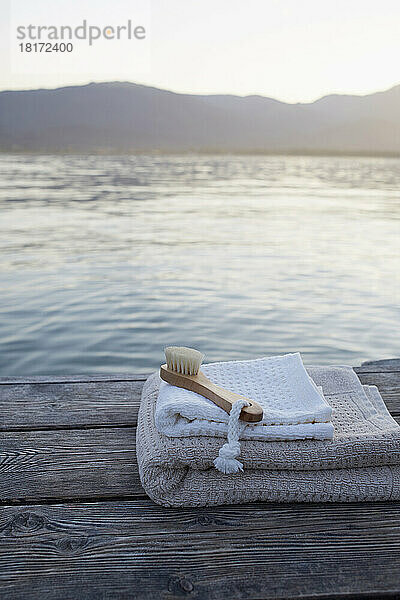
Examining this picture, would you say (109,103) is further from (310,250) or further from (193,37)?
(310,250)

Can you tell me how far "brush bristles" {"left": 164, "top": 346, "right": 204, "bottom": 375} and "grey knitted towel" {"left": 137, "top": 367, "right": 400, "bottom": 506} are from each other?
188mm

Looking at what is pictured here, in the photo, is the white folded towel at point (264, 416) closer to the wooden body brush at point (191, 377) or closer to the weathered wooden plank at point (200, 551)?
the wooden body brush at point (191, 377)

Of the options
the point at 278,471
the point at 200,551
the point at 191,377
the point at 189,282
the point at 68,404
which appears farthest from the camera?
the point at 189,282

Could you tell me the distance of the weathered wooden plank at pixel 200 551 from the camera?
1003 mm

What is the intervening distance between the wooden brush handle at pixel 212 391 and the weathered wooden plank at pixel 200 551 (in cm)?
20

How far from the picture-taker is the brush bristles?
140 centimetres

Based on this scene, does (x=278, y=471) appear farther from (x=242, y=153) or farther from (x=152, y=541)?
(x=242, y=153)

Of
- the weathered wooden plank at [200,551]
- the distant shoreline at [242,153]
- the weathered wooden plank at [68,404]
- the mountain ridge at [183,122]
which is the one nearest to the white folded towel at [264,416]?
the weathered wooden plank at [200,551]

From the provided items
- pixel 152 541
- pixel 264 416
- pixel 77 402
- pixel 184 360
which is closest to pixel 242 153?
pixel 77 402

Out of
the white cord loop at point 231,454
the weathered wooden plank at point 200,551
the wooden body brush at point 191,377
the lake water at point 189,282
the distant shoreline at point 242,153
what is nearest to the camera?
the weathered wooden plank at point 200,551

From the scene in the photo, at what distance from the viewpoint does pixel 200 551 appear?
1097mm

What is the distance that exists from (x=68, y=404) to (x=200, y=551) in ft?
2.62

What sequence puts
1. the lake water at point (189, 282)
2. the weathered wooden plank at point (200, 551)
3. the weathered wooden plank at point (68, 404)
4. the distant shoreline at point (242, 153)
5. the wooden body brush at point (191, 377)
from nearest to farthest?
the weathered wooden plank at point (200, 551)
the wooden body brush at point (191, 377)
the weathered wooden plank at point (68, 404)
the lake water at point (189, 282)
the distant shoreline at point (242, 153)

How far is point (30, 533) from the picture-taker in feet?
3.76
